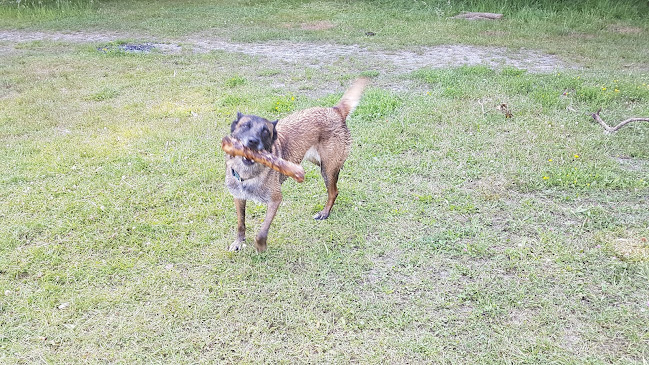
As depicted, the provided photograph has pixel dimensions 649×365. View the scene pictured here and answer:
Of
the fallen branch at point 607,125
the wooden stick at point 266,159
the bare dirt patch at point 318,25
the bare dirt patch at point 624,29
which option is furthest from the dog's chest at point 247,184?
the bare dirt patch at point 624,29

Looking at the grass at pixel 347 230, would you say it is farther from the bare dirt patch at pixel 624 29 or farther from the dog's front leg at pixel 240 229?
the bare dirt patch at pixel 624 29

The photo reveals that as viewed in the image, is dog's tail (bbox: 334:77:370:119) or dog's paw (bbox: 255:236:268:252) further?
dog's tail (bbox: 334:77:370:119)

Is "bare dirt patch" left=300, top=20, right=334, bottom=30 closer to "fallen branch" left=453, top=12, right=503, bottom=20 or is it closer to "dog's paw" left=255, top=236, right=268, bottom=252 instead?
"fallen branch" left=453, top=12, right=503, bottom=20

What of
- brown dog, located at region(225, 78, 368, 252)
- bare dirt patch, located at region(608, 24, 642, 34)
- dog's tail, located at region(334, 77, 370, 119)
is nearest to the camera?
brown dog, located at region(225, 78, 368, 252)

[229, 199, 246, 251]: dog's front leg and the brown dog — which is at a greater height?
the brown dog

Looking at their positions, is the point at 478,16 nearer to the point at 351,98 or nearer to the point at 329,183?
the point at 351,98

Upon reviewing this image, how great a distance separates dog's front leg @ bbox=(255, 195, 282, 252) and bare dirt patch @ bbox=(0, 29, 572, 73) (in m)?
5.80

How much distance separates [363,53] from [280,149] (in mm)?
6985

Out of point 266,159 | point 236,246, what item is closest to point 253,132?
point 266,159

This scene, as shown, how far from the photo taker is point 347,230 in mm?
4211

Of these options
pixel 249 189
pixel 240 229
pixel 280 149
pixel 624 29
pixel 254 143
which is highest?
pixel 624 29

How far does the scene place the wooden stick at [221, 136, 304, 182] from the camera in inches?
128

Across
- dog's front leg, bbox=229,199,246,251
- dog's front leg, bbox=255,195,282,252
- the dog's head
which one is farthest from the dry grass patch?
dog's front leg, bbox=229,199,246,251

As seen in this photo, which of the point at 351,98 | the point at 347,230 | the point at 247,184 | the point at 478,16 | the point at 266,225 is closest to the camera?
the point at 247,184
